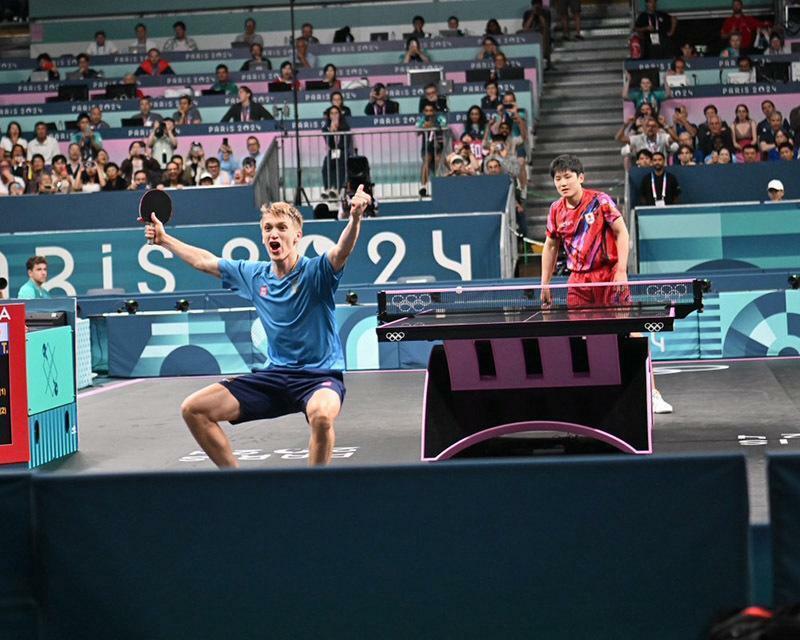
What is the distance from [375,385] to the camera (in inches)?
557

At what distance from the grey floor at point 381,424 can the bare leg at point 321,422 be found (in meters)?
0.99

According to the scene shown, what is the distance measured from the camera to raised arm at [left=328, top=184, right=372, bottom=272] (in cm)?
668

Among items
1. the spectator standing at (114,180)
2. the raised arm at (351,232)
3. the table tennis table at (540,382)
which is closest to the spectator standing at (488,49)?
the spectator standing at (114,180)

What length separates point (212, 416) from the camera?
6.81 metres

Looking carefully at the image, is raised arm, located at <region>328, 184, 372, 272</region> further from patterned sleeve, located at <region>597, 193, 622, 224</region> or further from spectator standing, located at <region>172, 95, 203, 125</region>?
spectator standing, located at <region>172, 95, 203, 125</region>

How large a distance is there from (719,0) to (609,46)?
2.95 meters

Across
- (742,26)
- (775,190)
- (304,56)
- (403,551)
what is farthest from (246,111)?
(403,551)

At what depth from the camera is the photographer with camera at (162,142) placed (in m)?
20.8

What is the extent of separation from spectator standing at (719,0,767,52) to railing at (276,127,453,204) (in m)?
Result: 7.17

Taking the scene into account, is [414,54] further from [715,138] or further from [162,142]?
[715,138]

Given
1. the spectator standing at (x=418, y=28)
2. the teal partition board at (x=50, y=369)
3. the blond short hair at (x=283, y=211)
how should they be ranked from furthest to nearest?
the spectator standing at (x=418, y=28)
the teal partition board at (x=50, y=369)
the blond short hair at (x=283, y=211)

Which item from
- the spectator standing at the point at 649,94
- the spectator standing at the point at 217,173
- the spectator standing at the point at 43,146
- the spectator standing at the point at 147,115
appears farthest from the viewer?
the spectator standing at the point at 147,115

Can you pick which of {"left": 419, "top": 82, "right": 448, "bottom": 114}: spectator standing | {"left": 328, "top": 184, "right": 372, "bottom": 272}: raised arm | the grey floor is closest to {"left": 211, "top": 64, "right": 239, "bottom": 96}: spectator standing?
{"left": 419, "top": 82, "right": 448, "bottom": 114}: spectator standing

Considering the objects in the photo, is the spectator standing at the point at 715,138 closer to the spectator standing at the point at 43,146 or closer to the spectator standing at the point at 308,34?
the spectator standing at the point at 308,34
